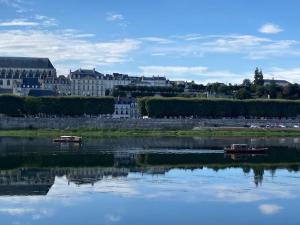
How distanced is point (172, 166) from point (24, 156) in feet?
30.9

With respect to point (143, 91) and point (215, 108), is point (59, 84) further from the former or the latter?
point (215, 108)

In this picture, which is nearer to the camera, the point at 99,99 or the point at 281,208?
the point at 281,208

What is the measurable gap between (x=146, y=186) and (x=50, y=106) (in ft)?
149

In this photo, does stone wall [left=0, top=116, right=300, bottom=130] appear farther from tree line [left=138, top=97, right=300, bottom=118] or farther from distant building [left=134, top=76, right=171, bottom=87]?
distant building [left=134, top=76, right=171, bottom=87]

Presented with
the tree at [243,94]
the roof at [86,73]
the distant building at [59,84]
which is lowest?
the tree at [243,94]

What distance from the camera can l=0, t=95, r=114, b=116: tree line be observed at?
69625mm

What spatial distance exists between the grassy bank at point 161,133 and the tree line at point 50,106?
822cm

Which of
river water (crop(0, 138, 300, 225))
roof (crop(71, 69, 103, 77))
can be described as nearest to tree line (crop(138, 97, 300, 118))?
river water (crop(0, 138, 300, 225))

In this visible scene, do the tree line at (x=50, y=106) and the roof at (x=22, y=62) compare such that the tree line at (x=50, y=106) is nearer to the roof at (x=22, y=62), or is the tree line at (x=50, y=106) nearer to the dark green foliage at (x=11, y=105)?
the dark green foliage at (x=11, y=105)

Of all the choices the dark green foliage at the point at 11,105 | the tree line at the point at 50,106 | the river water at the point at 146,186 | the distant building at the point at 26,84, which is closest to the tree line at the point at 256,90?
the distant building at the point at 26,84

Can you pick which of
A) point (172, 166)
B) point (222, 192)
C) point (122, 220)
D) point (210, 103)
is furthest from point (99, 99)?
point (122, 220)

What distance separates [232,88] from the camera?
11081 centimetres

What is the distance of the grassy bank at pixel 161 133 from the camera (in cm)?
5938

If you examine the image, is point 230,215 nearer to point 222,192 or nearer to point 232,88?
point 222,192
